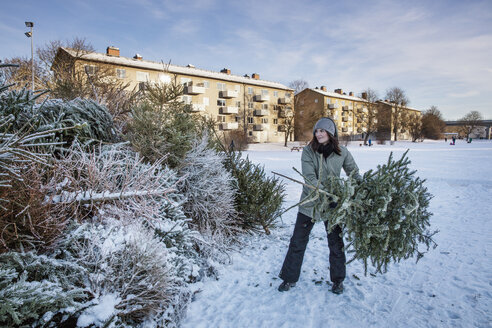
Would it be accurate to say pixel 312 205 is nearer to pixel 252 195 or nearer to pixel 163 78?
pixel 252 195

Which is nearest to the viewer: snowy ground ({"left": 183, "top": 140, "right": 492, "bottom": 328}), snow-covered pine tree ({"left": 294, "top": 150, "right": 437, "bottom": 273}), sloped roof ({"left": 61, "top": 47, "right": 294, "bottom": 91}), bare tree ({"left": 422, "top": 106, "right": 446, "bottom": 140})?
snow-covered pine tree ({"left": 294, "top": 150, "right": 437, "bottom": 273})

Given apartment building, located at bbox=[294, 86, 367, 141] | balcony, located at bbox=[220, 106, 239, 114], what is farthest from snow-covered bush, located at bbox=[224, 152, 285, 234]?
balcony, located at bbox=[220, 106, 239, 114]

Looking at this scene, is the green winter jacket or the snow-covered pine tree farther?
the green winter jacket

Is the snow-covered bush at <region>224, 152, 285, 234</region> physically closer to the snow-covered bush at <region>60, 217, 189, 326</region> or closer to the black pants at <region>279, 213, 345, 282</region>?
the black pants at <region>279, 213, 345, 282</region>

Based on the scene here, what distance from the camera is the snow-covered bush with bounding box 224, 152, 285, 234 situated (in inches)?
210

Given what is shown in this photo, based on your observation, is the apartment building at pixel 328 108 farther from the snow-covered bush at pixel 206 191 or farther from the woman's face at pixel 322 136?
the woman's face at pixel 322 136

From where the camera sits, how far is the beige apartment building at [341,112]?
188 feet

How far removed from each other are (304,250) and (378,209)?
129cm

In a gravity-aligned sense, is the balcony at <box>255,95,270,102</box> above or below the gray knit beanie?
above

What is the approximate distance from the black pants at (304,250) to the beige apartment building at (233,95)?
3922 centimetres

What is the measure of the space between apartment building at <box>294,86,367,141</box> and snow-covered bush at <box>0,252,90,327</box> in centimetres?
4956

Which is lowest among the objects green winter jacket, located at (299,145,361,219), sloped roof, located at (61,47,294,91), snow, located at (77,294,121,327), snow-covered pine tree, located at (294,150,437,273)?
snow, located at (77,294,121,327)

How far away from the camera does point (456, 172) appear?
1411 cm

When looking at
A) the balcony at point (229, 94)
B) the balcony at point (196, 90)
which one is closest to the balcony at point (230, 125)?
the balcony at point (229, 94)
